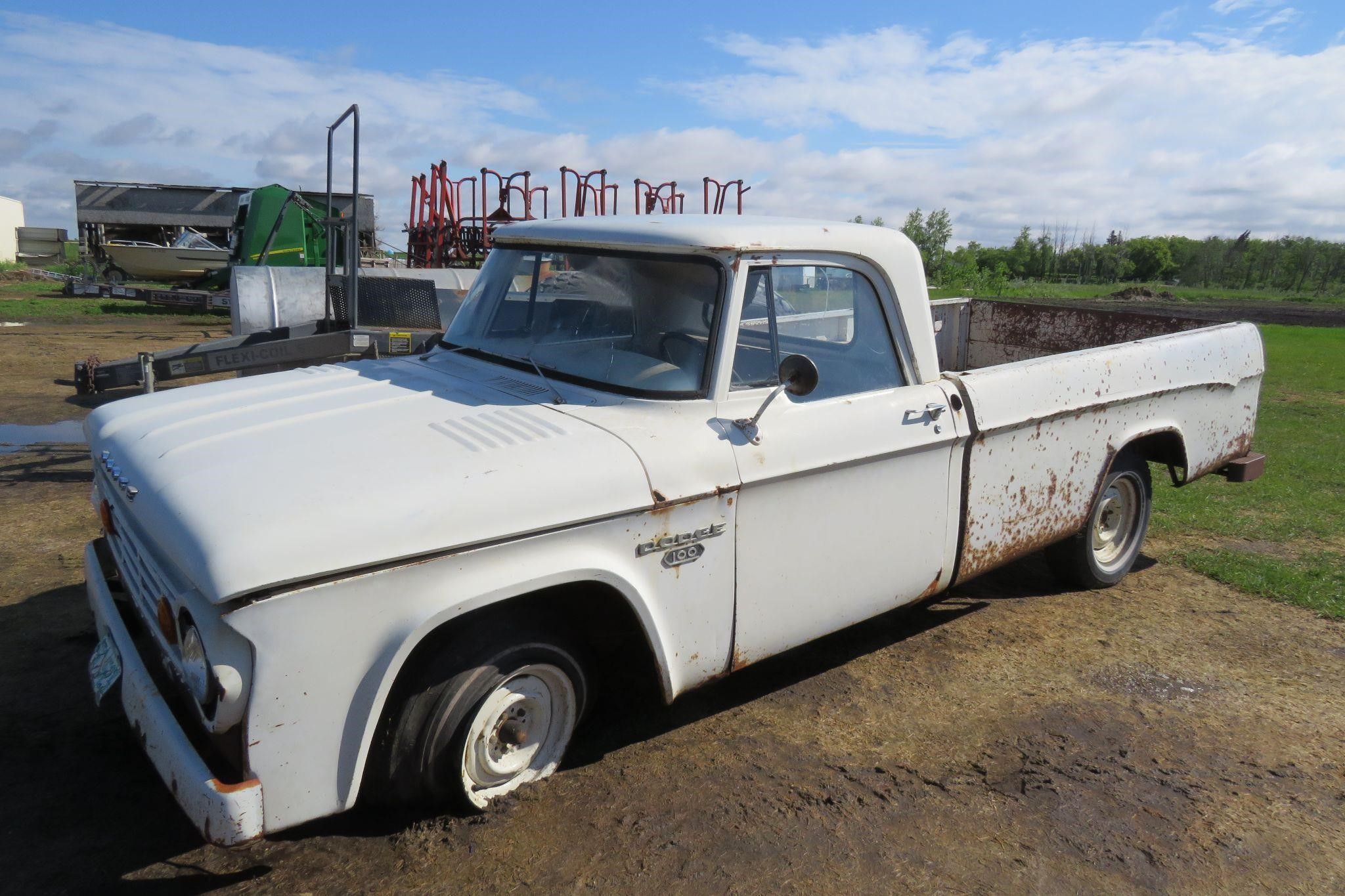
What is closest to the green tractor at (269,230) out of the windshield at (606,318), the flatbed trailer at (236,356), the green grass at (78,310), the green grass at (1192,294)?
the green grass at (78,310)

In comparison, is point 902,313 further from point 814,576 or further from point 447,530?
point 447,530

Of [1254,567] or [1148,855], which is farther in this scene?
[1254,567]

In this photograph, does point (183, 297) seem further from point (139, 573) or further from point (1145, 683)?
point (1145, 683)

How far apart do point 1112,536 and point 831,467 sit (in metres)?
2.50

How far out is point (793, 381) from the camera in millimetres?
3045

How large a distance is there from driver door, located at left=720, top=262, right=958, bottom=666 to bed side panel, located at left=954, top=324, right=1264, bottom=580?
230mm

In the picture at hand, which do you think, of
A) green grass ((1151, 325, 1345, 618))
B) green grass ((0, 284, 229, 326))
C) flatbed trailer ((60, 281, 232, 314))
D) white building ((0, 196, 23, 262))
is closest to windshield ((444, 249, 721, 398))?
green grass ((1151, 325, 1345, 618))

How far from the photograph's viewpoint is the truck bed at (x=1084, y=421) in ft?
12.4

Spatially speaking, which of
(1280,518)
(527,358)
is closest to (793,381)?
(527,358)

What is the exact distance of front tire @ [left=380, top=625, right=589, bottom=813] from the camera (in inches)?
100

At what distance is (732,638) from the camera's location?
121 inches

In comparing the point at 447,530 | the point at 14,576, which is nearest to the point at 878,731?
the point at 447,530

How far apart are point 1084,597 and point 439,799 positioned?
3.49 m

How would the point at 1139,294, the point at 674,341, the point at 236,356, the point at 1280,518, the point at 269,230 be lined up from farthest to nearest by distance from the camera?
the point at 1139,294, the point at 269,230, the point at 1280,518, the point at 236,356, the point at 674,341
